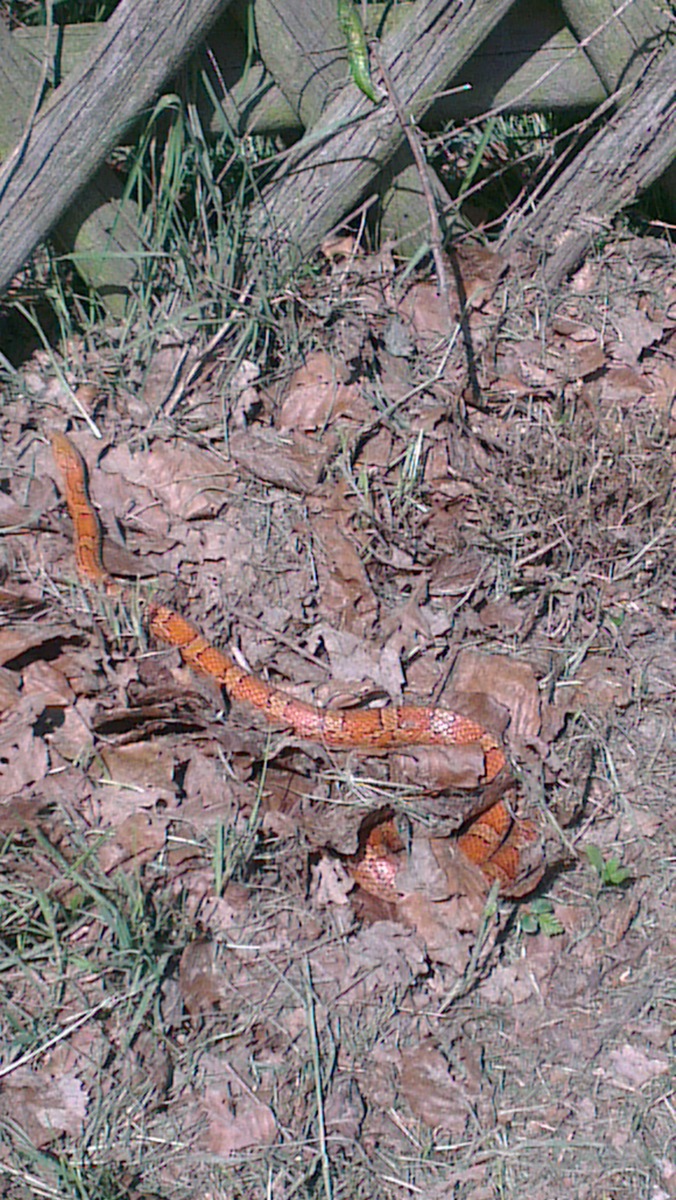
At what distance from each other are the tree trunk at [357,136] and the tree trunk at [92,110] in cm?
39

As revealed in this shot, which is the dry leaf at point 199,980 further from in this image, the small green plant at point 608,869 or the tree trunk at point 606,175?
the tree trunk at point 606,175

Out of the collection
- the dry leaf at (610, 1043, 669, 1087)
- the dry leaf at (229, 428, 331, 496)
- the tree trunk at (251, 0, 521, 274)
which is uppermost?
the tree trunk at (251, 0, 521, 274)

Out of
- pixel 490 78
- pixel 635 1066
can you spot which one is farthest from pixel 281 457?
pixel 635 1066

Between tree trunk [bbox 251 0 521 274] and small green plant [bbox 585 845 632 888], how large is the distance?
2.09m

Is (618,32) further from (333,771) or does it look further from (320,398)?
(333,771)

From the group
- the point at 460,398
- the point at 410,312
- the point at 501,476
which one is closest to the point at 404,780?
the point at 501,476

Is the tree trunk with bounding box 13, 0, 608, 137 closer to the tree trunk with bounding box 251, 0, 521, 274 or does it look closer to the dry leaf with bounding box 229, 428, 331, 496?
the tree trunk with bounding box 251, 0, 521, 274

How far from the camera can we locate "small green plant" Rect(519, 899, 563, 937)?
280 cm

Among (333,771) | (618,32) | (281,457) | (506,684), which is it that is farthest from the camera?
(281,457)

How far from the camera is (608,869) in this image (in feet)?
9.44

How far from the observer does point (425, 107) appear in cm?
328

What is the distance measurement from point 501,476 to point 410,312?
0.68 metres

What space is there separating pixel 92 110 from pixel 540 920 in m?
2.68

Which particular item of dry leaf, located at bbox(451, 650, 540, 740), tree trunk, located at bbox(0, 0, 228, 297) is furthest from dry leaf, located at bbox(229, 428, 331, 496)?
tree trunk, located at bbox(0, 0, 228, 297)
